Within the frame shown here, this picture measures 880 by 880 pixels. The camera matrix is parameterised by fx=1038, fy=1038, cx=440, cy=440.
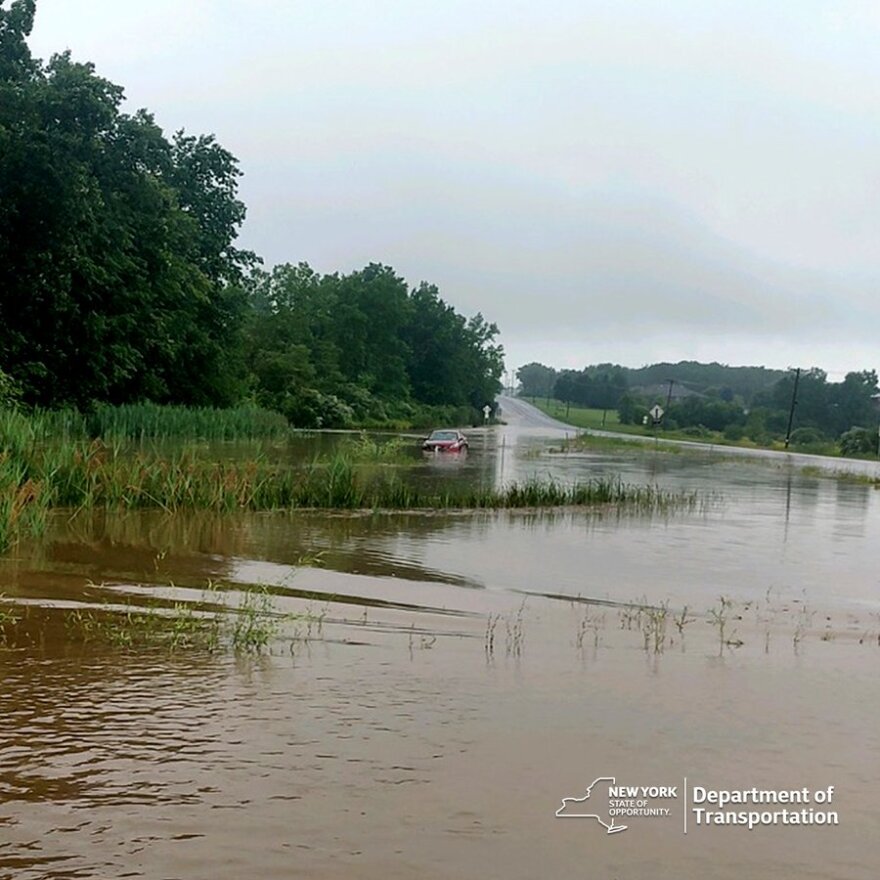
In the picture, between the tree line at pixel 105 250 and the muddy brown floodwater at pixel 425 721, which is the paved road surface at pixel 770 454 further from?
the muddy brown floodwater at pixel 425 721

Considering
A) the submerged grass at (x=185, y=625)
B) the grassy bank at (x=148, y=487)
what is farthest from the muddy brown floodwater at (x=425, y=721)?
the grassy bank at (x=148, y=487)

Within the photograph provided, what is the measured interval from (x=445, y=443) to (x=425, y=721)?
39.9 metres

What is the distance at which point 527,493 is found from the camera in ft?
76.1

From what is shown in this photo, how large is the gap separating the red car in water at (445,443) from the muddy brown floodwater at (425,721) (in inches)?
1272

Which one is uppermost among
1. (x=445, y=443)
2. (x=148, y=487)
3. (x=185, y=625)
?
(x=445, y=443)

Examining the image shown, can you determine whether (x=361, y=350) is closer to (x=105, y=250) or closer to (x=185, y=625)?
(x=105, y=250)

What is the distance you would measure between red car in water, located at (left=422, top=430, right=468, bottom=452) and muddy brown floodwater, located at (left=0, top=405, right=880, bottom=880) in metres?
32.3

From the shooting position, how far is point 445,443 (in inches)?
1843

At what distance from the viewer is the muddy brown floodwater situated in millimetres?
5098

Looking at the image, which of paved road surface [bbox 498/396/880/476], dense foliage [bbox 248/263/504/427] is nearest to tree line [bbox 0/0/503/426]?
dense foliage [bbox 248/263/504/427]

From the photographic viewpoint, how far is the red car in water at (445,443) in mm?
46562

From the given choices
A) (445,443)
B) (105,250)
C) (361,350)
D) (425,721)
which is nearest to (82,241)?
(105,250)

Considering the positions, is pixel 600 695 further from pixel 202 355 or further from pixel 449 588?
pixel 202 355

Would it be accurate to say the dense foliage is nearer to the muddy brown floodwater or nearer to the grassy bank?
the grassy bank
